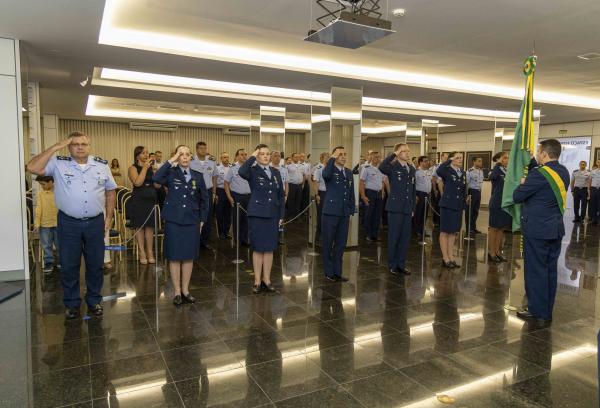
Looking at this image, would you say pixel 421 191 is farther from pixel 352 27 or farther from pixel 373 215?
pixel 352 27

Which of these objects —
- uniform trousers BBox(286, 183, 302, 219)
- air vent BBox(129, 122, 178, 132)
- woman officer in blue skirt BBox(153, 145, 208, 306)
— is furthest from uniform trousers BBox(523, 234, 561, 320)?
air vent BBox(129, 122, 178, 132)

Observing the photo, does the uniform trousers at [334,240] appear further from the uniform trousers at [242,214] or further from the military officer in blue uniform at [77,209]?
the military officer in blue uniform at [77,209]

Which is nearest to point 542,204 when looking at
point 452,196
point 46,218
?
point 452,196

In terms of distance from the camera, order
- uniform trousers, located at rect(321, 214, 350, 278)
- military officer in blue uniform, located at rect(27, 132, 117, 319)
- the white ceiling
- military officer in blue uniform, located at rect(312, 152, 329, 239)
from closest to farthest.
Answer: military officer in blue uniform, located at rect(27, 132, 117, 319) → the white ceiling → uniform trousers, located at rect(321, 214, 350, 278) → military officer in blue uniform, located at rect(312, 152, 329, 239)

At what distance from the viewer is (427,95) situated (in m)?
8.87

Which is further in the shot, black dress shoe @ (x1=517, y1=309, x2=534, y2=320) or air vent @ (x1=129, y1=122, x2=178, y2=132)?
air vent @ (x1=129, y1=122, x2=178, y2=132)

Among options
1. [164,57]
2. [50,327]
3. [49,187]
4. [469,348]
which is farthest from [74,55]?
[469,348]

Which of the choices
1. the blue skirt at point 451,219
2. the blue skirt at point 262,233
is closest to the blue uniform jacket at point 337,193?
the blue skirt at point 262,233

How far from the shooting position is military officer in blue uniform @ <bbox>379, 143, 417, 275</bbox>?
5.52 metres

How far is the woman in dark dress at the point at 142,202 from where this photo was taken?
5.35m

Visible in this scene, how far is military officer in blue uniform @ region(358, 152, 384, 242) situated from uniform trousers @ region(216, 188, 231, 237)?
270 centimetres

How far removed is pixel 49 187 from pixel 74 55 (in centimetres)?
189

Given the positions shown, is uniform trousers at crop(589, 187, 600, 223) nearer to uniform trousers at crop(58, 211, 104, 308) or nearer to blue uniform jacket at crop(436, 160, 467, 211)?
blue uniform jacket at crop(436, 160, 467, 211)

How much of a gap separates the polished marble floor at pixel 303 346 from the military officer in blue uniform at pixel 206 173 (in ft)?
5.82
